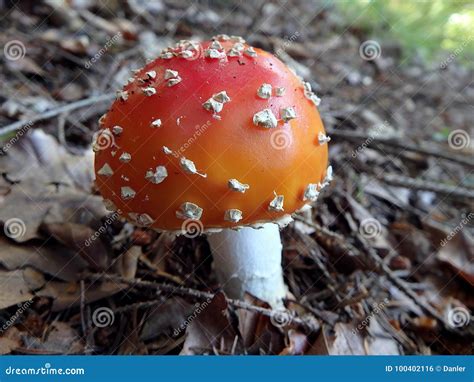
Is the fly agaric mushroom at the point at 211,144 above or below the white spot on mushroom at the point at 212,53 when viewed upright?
below

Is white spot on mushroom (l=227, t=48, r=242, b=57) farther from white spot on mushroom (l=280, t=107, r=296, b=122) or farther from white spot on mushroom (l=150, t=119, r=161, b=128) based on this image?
white spot on mushroom (l=150, t=119, r=161, b=128)

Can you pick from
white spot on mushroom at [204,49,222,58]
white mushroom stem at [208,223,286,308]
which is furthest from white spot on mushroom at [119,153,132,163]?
white mushroom stem at [208,223,286,308]

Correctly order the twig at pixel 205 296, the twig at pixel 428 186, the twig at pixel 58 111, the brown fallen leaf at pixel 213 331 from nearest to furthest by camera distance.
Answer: the brown fallen leaf at pixel 213 331, the twig at pixel 205 296, the twig at pixel 58 111, the twig at pixel 428 186

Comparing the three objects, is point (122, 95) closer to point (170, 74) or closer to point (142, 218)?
point (170, 74)

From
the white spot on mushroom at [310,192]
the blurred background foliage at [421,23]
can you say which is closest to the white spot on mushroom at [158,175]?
the white spot on mushroom at [310,192]

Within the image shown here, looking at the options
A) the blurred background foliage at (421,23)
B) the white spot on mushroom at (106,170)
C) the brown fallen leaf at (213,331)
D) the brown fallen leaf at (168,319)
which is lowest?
the brown fallen leaf at (168,319)

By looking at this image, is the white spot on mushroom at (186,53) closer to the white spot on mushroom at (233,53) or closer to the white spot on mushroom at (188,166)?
the white spot on mushroom at (233,53)

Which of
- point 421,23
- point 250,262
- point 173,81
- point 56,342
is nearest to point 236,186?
point 173,81
